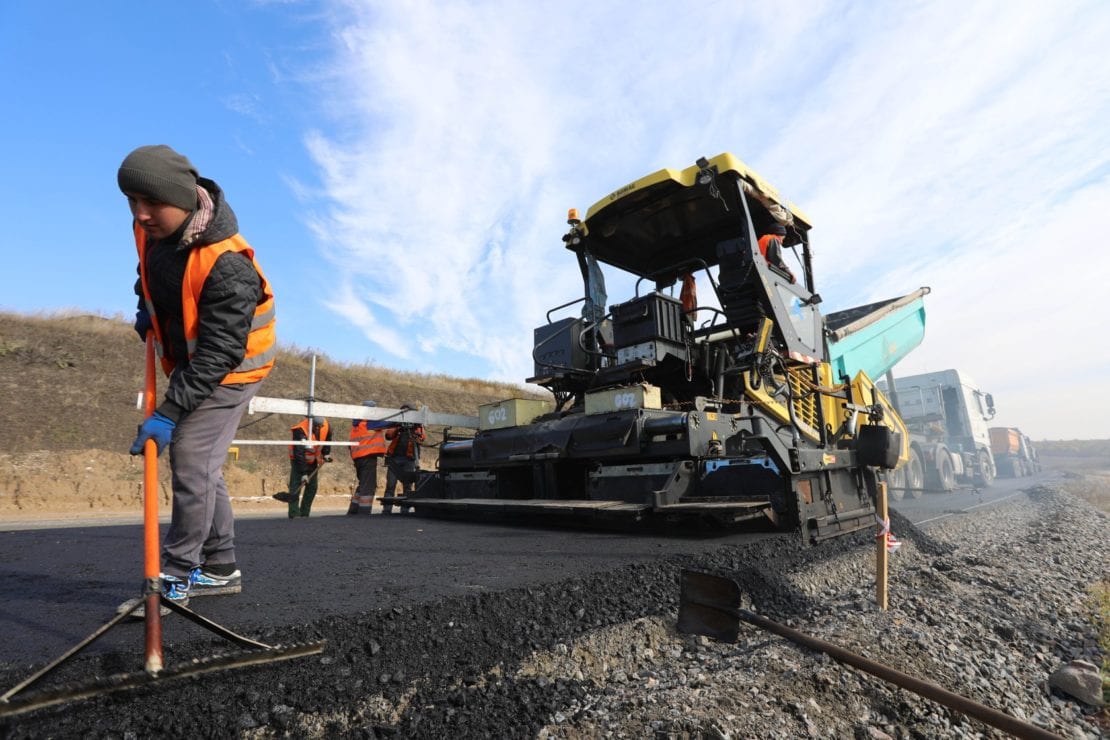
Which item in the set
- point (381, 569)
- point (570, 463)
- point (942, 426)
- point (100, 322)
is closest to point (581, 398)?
point (570, 463)

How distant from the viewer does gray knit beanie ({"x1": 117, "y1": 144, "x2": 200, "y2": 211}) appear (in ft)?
6.02

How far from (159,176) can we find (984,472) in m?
19.5

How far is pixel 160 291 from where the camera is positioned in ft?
6.85

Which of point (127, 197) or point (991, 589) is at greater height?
point (127, 197)

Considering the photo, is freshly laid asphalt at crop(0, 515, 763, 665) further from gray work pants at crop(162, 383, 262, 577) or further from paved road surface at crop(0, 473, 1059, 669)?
gray work pants at crop(162, 383, 262, 577)

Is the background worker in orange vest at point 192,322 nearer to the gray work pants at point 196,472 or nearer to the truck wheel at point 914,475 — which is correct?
the gray work pants at point 196,472

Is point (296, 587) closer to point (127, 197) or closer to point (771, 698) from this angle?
point (127, 197)

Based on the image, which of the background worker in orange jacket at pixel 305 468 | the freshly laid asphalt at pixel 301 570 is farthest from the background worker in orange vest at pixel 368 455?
the freshly laid asphalt at pixel 301 570

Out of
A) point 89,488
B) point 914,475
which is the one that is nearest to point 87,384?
point 89,488

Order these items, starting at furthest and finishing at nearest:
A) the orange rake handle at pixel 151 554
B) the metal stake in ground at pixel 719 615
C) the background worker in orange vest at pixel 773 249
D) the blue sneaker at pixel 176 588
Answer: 1. the background worker in orange vest at pixel 773 249
2. the metal stake in ground at pixel 719 615
3. the blue sneaker at pixel 176 588
4. the orange rake handle at pixel 151 554

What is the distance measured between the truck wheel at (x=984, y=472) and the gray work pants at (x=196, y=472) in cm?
1819

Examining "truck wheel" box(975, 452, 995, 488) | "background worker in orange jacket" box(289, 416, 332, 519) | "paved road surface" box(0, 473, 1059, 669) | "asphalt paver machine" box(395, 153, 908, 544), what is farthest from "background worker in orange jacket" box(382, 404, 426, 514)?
"truck wheel" box(975, 452, 995, 488)

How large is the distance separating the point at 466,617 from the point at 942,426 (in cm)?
1686

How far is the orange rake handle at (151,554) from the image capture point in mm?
1450
